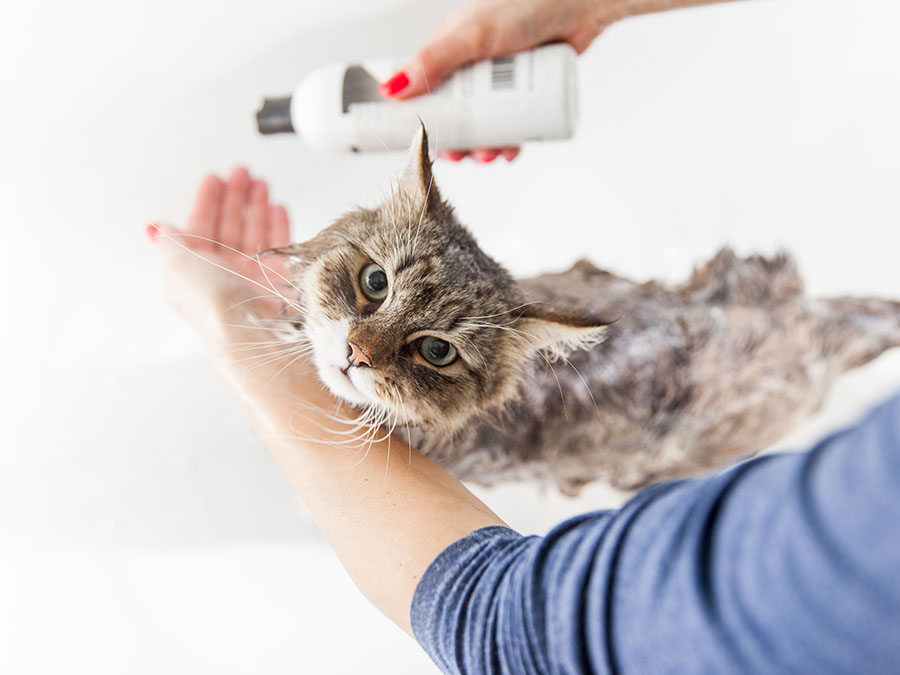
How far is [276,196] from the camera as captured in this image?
68.7 inches

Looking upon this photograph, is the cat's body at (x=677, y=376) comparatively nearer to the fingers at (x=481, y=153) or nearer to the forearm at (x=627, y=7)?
the fingers at (x=481, y=153)

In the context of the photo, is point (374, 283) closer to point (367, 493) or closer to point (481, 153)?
point (367, 493)

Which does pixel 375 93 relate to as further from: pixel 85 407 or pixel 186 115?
pixel 85 407

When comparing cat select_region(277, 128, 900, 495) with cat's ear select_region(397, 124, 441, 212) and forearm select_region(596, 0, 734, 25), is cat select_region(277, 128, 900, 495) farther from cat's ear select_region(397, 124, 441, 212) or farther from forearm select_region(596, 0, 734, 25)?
forearm select_region(596, 0, 734, 25)

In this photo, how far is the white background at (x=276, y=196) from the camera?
1304 mm

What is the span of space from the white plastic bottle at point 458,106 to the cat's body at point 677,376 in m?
0.29

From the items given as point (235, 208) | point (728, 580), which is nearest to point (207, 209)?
point (235, 208)

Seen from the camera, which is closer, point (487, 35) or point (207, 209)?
point (487, 35)

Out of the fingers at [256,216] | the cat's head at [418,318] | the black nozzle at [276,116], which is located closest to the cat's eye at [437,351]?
the cat's head at [418,318]

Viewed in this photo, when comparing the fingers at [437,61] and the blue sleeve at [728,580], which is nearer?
the blue sleeve at [728,580]

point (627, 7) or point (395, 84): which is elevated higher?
point (627, 7)

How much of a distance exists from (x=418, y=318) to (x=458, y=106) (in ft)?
1.22

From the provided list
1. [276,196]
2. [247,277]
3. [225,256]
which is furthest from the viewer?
[276,196]

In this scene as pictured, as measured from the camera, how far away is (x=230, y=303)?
41.1 inches
